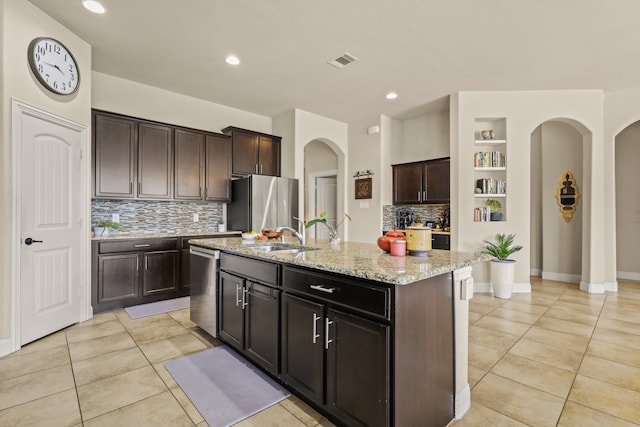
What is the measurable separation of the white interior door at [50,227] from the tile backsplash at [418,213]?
448 cm

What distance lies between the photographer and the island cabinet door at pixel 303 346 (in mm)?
1709

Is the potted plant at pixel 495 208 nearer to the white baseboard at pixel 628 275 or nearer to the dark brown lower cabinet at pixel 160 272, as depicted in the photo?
the white baseboard at pixel 628 275

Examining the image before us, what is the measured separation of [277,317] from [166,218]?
3.29 metres

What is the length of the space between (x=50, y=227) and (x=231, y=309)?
77.5 inches

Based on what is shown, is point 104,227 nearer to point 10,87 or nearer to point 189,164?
point 189,164

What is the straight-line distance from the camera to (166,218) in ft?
15.0

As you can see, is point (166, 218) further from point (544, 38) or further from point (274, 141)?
point (544, 38)

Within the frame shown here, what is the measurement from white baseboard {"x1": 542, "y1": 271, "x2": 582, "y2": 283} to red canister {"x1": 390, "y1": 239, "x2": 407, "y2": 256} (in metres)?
4.95

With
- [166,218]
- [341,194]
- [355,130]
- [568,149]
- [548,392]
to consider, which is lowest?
[548,392]

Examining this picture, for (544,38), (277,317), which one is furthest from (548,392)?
(544,38)

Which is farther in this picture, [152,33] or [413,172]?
[413,172]

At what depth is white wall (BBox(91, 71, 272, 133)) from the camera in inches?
160

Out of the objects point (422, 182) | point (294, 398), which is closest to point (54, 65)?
point (294, 398)

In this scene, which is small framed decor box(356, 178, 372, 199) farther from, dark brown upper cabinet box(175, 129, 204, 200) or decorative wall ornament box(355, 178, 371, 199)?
dark brown upper cabinet box(175, 129, 204, 200)
